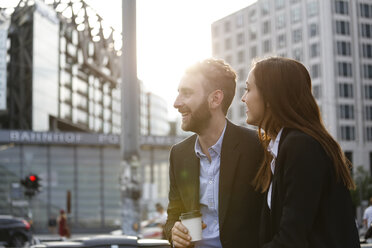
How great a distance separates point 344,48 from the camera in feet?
239

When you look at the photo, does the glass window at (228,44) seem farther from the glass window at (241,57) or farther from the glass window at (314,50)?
the glass window at (314,50)

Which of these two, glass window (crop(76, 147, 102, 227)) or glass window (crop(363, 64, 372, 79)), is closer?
glass window (crop(76, 147, 102, 227))

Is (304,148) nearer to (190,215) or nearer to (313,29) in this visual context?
(190,215)

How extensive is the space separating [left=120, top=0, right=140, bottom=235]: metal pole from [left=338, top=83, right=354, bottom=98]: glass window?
64.0m

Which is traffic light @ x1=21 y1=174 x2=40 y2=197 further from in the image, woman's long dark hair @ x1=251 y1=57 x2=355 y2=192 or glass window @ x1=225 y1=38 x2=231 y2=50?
glass window @ x1=225 y1=38 x2=231 y2=50

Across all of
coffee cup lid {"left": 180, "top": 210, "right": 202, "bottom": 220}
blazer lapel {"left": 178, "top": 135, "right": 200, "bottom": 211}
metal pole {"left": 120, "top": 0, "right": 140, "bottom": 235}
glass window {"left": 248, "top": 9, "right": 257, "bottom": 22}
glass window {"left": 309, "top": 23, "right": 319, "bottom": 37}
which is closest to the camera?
coffee cup lid {"left": 180, "top": 210, "right": 202, "bottom": 220}

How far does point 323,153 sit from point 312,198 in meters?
0.19

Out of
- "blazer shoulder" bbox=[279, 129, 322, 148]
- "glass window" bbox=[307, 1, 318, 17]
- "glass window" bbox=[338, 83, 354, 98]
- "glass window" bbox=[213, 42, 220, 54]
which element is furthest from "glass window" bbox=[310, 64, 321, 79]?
"blazer shoulder" bbox=[279, 129, 322, 148]

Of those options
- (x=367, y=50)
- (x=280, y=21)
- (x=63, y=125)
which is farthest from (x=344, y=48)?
(x=63, y=125)

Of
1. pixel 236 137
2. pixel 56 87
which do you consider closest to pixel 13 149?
pixel 56 87

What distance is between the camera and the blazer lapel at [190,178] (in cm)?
311

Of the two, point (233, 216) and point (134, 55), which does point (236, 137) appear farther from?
point (134, 55)

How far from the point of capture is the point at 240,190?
3.04 meters

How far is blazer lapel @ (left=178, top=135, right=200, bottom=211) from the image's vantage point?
3.11 metres
